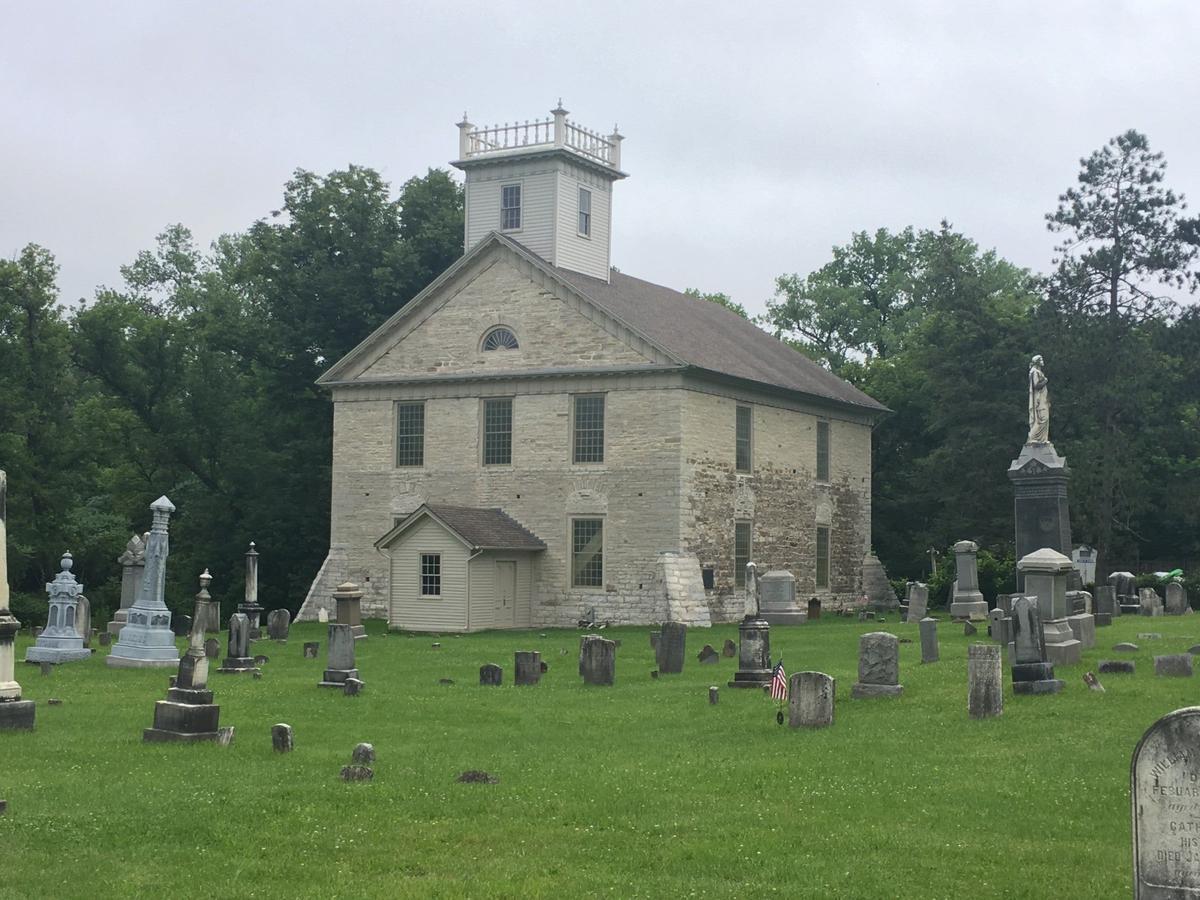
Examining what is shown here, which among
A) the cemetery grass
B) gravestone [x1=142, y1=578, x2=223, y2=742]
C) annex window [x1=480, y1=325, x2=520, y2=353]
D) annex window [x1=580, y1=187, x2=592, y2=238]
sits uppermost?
annex window [x1=580, y1=187, x2=592, y2=238]

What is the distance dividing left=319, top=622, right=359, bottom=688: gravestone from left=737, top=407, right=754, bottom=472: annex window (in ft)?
70.4

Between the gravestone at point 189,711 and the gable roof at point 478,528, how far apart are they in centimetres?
2230

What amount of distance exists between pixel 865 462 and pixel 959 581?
1401 cm

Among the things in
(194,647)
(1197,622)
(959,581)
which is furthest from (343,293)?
(194,647)

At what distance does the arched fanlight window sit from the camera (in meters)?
42.9

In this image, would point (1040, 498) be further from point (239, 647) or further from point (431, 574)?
point (431, 574)

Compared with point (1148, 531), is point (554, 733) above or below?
below

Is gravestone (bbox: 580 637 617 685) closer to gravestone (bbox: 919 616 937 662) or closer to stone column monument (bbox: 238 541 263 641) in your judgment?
gravestone (bbox: 919 616 937 662)

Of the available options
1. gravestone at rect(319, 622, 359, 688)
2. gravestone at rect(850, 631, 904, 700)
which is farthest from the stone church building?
gravestone at rect(850, 631, 904, 700)

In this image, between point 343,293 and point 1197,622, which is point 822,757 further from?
point 343,293

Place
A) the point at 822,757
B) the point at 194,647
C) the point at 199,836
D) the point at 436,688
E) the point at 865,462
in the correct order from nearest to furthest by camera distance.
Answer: the point at 199,836 → the point at 822,757 → the point at 194,647 → the point at 436,688 → the point at 865,462

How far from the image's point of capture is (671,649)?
25094mm

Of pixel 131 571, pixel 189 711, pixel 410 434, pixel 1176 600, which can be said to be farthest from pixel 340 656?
pixel 1176 600

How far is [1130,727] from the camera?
15.5 m
